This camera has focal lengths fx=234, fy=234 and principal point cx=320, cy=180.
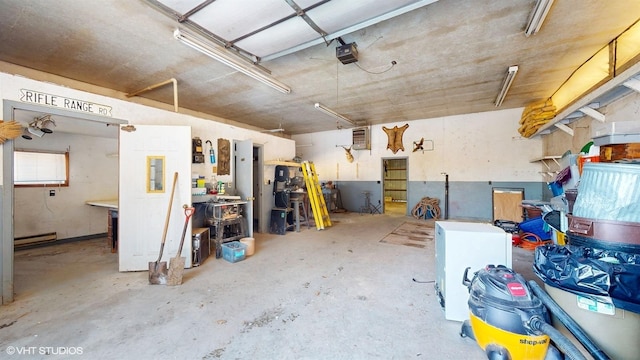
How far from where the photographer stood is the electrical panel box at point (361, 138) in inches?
343

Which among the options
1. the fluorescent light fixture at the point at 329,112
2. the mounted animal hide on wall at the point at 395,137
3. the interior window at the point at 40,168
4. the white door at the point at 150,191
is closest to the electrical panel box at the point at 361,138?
the fluorescent light fixture at the point at 329,112

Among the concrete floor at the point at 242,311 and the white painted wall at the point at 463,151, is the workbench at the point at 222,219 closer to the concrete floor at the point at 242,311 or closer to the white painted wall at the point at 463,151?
the concrete floor at the point at 242,311

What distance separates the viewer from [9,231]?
2.57m

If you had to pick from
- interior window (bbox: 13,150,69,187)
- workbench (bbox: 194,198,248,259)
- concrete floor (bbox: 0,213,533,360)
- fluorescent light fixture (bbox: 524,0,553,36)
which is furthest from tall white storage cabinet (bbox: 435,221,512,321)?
interior window (bbox: 13,150,69,187)

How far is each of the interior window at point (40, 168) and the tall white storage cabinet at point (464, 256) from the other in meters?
7.34

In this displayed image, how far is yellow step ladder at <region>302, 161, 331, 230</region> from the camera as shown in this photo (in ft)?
20.5

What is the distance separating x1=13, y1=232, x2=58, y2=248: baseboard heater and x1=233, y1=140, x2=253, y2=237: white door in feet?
12.6

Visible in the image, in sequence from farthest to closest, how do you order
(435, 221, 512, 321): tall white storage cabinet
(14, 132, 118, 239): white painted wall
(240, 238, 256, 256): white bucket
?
(14, 132, 118, 239): white painted wall → (240, 238, 256, 256): white bucket → (435, 221, 512, 321): tall white storage cabinet

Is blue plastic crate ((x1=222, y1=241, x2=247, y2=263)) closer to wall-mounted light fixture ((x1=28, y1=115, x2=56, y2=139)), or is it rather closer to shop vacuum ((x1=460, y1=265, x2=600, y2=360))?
wall-mounted light fixture ((x1=28, y1=115, x2=56, y2=139))

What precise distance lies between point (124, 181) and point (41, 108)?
1161 mm

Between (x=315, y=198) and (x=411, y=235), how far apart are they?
258 cm

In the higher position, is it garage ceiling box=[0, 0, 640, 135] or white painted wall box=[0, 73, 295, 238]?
garage ceiling box=[0, 0, 640, 135]

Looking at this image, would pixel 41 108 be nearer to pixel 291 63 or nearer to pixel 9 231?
pixel 9 231

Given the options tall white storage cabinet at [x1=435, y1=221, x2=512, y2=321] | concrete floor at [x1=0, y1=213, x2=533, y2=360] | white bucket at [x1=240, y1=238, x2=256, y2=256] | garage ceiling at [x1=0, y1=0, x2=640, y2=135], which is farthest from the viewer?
white bucket at [x1=240, y1=238, x2=256, y2=256]
